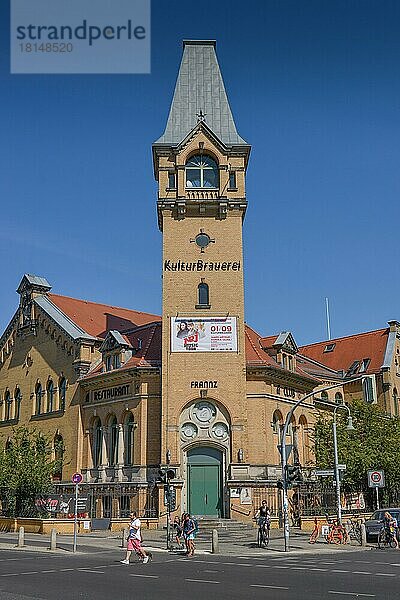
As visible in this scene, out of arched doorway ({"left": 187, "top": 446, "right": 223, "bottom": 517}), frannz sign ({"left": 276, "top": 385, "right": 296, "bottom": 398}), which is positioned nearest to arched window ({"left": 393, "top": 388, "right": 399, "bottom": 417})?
frannz sign ({"left": 276, "top": 385, "right": 296, "bottom": 398})

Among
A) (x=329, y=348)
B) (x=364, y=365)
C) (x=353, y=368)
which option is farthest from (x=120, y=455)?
(x=329, y=348)

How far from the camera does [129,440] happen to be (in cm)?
4722

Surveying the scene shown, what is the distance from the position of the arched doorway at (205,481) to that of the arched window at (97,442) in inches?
306

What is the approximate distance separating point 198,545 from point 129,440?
44.5ft

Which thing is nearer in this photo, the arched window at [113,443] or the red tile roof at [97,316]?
the arched window at [113,443]

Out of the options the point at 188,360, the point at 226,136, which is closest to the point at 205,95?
the point at 226,136

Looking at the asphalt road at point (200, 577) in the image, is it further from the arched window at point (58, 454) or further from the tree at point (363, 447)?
the arched window at point (58, 454)

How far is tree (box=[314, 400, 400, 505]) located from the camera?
47.8 meters

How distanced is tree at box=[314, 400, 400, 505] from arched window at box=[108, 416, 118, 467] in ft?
43.3

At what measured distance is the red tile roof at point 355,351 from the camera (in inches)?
2694

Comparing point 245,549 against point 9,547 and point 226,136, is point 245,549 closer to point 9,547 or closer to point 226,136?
point 9,547

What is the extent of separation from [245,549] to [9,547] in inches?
418

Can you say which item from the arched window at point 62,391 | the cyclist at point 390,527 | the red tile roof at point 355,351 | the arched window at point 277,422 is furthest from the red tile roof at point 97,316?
the cyclist at point 390,527

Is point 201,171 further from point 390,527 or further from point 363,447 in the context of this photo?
point 390,527
